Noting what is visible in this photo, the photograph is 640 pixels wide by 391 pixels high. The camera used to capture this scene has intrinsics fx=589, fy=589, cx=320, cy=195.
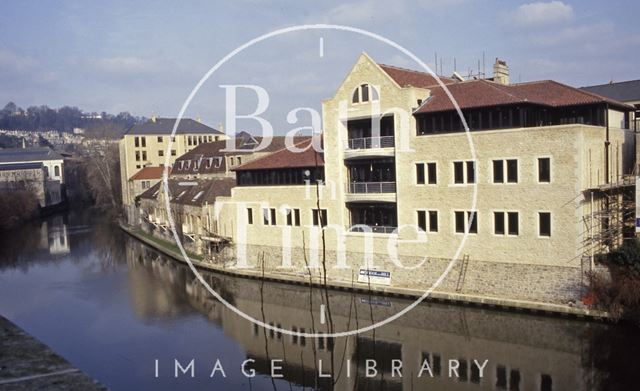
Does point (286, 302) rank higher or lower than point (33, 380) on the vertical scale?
lower

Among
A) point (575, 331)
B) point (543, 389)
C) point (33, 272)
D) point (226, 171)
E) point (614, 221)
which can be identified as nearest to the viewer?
point (543, 389)

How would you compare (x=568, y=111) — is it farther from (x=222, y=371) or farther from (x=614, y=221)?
(x=222, y=371)

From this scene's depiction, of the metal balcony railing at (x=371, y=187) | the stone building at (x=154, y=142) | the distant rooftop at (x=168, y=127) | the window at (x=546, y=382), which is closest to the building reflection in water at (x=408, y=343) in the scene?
the window at (x=546, y=382)

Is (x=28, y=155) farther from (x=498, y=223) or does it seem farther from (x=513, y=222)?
(x=513, y=222)

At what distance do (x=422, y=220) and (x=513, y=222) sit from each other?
435 cm

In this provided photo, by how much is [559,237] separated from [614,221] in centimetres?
282

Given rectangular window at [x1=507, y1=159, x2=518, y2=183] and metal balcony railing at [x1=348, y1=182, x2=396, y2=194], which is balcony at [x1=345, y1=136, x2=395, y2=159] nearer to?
metal balcony railing at [x1=348, y1=182, x2=396, y2=194]

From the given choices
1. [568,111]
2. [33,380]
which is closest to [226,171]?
[568,111]

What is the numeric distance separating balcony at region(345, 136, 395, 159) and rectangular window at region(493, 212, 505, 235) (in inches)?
230

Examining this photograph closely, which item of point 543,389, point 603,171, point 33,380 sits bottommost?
point 543,389

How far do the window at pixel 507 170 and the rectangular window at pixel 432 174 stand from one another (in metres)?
2.79

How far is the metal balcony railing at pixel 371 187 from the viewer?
28.2 metres

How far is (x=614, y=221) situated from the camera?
23.8 m

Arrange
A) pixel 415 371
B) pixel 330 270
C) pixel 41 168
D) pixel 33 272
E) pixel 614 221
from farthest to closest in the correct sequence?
pixel 41 168 < pixel 33 272 < pixel 330 270 < pixel 614 221 < pixel 415 371
